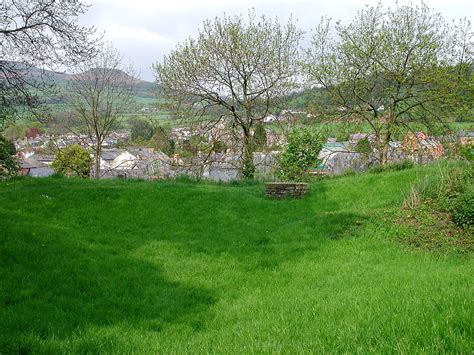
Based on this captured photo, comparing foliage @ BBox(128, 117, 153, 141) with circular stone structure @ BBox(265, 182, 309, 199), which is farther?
foliage @ BBox(128, 117, 153, 141)

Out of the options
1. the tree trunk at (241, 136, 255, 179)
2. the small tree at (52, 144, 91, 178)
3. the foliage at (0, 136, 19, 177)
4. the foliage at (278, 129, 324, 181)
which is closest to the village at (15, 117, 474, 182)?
the tree trunk at (241, 136, 255, 179)

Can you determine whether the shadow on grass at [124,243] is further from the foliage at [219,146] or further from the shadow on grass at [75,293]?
the foliage at [219,146]

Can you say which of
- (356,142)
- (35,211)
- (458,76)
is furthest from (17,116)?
(458,76)

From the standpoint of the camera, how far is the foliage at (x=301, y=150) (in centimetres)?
2139

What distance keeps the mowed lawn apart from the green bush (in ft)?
3.12

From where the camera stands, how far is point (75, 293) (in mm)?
6484

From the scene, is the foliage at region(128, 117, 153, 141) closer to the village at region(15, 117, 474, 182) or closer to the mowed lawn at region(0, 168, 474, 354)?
the village at region(15, 117, 474, 182)

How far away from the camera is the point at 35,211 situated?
11539 millimetres

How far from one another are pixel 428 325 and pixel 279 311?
2.10m

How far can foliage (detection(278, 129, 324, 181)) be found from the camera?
2139 centimetres

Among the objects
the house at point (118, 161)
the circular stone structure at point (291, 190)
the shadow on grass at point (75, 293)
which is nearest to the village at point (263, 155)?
the house at point (118, 161)

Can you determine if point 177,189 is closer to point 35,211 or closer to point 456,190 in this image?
point 35,211

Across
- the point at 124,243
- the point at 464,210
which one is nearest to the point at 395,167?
the point at 464,210

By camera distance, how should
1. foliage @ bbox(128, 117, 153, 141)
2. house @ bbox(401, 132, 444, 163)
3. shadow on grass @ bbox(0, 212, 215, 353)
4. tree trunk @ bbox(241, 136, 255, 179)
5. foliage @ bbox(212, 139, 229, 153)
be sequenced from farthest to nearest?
foliage @ bbox(128, 117, 153, 141)
foliage @ bbox(212, 139, 229, 153)
tree trunk @ bbox(241, 136, 255, 179)
house @ bbox(401, 132, 444, 163)
shadow on grass @ bbox(0, 212, 215, 353)
